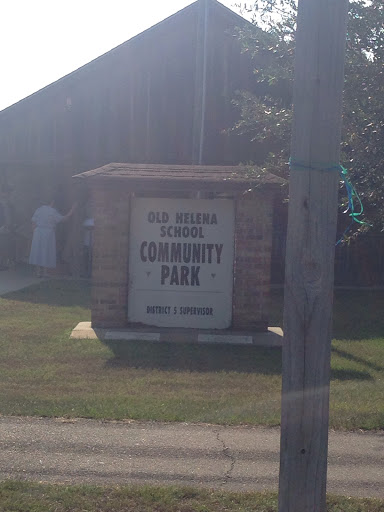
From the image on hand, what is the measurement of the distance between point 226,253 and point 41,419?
190 inches

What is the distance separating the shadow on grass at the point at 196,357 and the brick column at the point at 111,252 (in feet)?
2.95

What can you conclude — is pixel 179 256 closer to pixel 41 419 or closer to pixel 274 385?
pixel 274 385

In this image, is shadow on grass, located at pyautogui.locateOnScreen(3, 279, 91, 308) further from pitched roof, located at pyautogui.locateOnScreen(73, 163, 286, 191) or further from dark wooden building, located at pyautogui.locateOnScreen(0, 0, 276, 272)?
pitched roof, located at pyautogui.locateOnScreen(73, 163, 286, 191)

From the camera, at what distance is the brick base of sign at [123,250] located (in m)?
11.0

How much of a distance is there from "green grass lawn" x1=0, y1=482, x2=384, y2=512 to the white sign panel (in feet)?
19.7

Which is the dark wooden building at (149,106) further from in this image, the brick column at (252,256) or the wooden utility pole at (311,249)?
the wooden utility pole at (311,249)

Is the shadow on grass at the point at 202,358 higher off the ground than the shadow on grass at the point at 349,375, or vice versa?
the shadow on grass at the point at 202,358

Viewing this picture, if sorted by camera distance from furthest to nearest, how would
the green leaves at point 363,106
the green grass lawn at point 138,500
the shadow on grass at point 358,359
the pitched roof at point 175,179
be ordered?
the pitched roof at point 175,179 < the shadow on grass at point 358,359 < the green leaves at point 363,106 < the green grass lawn at point 138,500

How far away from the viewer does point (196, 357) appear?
381 inches

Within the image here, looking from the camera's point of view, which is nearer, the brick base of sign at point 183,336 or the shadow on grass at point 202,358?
the shadow on grass at point 202,358

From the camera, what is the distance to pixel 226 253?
36.3ft

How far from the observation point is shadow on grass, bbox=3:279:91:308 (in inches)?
570

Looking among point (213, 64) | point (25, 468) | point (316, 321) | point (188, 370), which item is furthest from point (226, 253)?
point (213, 64)

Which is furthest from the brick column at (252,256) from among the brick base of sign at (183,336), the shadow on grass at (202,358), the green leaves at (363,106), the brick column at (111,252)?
the green leaves at (363,106)
